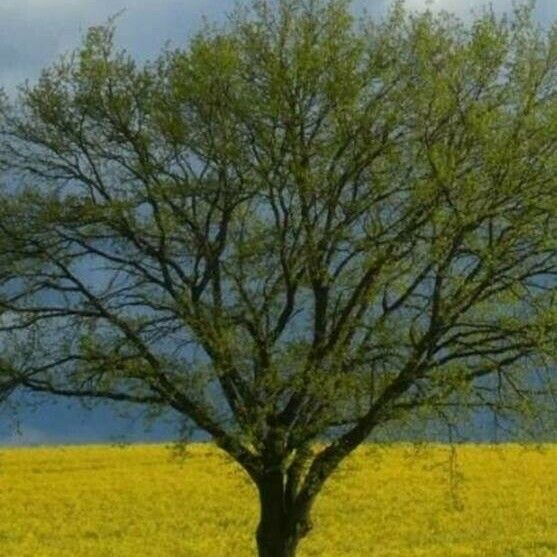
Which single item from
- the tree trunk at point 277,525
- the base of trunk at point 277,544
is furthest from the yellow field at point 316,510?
the base of trunk at point 277,544

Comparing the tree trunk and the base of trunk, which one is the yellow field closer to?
the tree trunk

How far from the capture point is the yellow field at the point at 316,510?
39.2m

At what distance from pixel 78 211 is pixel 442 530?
839 inches

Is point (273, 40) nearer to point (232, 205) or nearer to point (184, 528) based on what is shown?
point (232, 205)

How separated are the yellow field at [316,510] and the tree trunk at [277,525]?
0.85 meters

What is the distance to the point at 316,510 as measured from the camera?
49000 mm

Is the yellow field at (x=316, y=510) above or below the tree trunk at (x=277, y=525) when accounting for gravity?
above

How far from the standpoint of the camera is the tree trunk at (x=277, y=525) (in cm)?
2784

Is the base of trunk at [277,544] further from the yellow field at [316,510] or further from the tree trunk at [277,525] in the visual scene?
the yellow field at [316,510]

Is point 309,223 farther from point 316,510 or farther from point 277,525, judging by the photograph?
point 316,510

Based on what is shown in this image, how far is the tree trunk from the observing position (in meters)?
27.8

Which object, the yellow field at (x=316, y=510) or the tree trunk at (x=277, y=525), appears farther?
the yellow field at (x=316, y=510)

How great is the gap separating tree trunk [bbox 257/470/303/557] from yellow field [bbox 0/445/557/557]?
846 millimetres

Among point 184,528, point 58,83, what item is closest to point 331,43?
point 58,83
